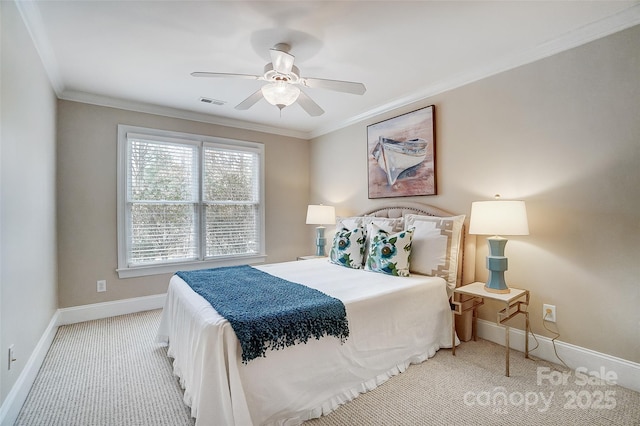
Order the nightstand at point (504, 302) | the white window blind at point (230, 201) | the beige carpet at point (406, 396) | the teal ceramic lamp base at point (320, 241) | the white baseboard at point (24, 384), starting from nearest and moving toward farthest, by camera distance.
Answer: the white baseboard at point (24, 384) < the beige carpet at point (406, 396) < the nightstand at point (504, 302) < the white window blind at point (230, 201) < the teal ceramic lamp base at point (320, 241)

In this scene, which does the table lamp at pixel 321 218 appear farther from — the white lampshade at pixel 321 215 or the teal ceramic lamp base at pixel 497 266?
the teal ceramic lamp base at pixel 497 266

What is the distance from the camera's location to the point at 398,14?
6.68 feet

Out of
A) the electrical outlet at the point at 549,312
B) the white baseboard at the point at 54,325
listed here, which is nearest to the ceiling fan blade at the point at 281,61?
the white baseboard at the point at 54,325

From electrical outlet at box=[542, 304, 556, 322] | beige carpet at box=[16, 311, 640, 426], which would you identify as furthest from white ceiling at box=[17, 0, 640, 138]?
beige carpet at box=[16, 311, 640, 426]

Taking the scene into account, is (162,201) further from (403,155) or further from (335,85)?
(403,155)

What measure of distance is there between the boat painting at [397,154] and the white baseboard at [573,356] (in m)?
1.80

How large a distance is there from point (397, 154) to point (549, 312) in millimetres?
2105

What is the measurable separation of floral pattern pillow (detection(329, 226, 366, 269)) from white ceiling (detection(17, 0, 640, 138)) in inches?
62.7

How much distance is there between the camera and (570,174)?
2.32 meters

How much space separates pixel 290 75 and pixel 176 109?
232 centimetres

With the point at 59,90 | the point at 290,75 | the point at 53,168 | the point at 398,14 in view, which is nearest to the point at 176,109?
the point at 59,90

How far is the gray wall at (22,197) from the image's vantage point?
169 centimetres

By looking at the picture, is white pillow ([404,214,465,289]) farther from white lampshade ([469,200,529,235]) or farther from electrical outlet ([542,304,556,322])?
electrical outlet ([542,304,556,322])

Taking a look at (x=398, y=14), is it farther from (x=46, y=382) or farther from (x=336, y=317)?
(x=46, y=382)
